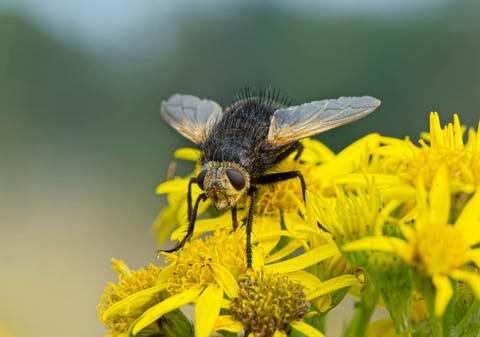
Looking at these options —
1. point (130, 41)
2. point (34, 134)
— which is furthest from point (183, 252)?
point (130, 41)

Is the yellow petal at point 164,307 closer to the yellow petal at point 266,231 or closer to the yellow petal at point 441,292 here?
the yellow petal at point 266,231

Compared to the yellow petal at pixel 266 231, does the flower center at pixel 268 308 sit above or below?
below

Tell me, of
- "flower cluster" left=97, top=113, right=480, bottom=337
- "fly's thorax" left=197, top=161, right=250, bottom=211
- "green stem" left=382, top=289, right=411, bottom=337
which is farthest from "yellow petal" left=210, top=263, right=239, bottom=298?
"green stem" left=382, top=289, right=411, bottom=337

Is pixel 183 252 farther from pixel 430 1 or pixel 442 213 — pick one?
pixel 430 1

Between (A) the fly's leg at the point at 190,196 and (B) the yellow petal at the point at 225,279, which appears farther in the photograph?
(A) the fly's leg at the point at 190,196

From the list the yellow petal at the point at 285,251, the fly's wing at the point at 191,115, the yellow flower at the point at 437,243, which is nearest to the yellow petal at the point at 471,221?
the yellow flower at the point at 437,243

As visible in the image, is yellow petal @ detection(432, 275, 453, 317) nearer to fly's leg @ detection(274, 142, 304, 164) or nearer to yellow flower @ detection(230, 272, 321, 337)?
yellow flower @ detection(230, 272, 321, 337)
